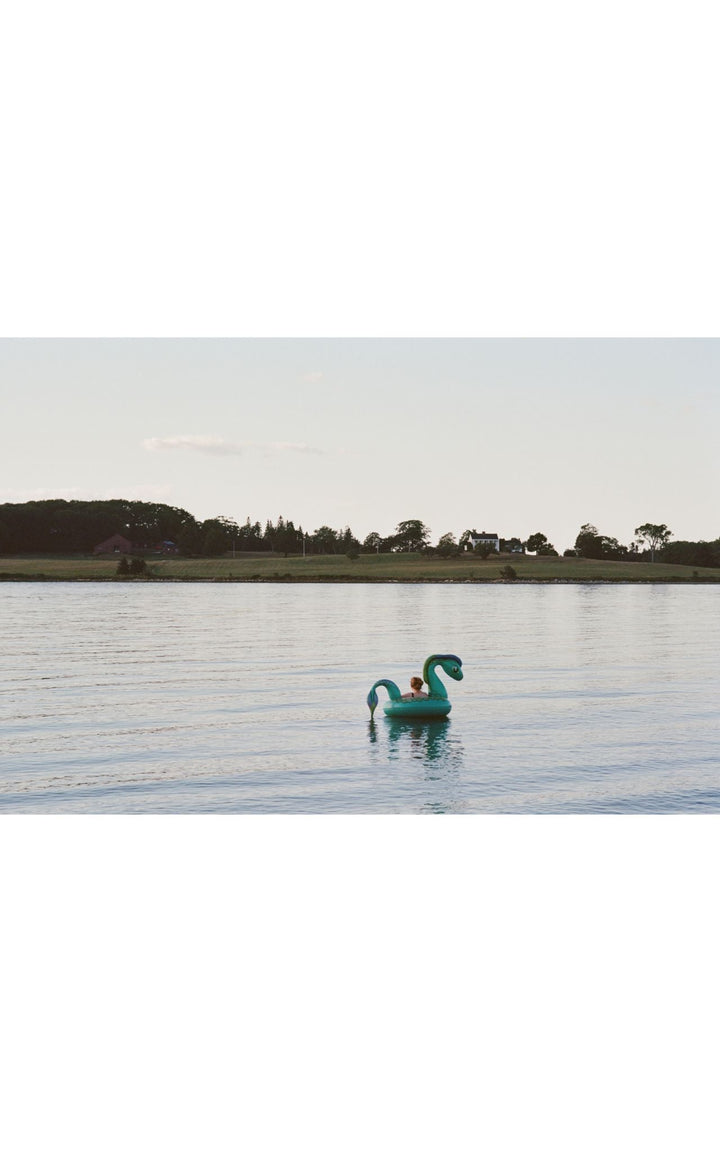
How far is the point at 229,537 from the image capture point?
30.7ft

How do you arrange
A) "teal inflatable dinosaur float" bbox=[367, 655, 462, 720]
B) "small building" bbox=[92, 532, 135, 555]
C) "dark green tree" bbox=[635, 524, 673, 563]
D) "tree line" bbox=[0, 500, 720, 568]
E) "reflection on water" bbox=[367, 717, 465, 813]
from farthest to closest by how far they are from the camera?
1. "small building" bbox=[92, 532, 135, 555]
2. "tree line" bbox=[0, 500, 720, 568]
3. "dark green tree" bbox=[635, 524, 673, 563]
4. "teal inflatable dinosaur float" bbox=[367, 655, 462, 720]
5. "reflection on water" bbox=[367, 717, 465, 813]

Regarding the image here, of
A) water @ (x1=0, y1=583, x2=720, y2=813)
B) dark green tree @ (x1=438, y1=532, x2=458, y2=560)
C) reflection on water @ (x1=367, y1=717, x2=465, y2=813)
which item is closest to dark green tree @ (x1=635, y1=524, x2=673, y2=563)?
water @ (x1=0, y1=583, x2=720, y2=813)

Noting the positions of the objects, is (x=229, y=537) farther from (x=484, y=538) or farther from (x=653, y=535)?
(x=653, y=535)

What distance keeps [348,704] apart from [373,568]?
1265mm

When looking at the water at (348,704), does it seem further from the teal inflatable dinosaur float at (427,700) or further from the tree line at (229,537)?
the tree line at (229,537)

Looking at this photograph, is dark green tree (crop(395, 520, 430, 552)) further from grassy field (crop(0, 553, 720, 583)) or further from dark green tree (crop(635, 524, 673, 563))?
dark green tree (crop(635, 524, 673, 563))

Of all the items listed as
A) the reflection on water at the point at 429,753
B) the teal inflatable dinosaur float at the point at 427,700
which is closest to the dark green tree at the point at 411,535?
the teal inflatable dinosaur float at the point at 427,700

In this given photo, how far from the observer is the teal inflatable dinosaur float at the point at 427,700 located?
846 cm

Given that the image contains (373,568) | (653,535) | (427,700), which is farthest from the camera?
(373,568)

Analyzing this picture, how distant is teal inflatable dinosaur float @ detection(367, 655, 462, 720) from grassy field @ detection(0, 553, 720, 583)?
1.25 metres

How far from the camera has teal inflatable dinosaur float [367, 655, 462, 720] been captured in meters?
8.46

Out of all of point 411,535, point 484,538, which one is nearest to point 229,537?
point 411,535
